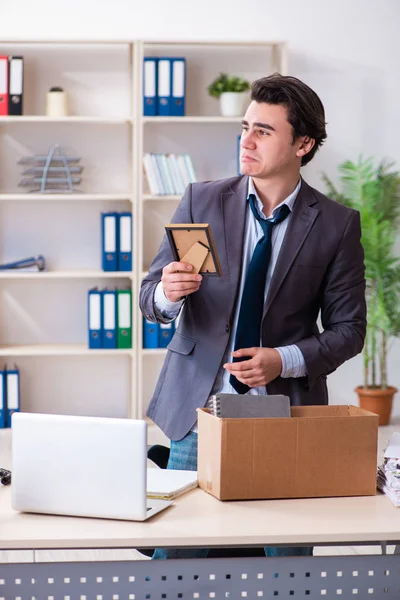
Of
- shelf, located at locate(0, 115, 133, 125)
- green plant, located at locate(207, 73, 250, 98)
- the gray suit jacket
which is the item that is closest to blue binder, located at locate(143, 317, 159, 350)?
shelf, located at locate(0, 115, 133, 125)

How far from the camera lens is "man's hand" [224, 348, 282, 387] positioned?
1935 millimetres

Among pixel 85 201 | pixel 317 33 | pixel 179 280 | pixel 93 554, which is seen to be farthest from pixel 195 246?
pixel 317 33

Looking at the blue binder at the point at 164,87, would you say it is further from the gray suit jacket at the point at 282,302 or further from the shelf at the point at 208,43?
the gray suit jacket at the point at 282,302

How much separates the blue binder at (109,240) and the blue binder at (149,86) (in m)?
0.63

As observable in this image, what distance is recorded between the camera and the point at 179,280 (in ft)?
6.26

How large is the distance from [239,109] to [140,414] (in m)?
1.88

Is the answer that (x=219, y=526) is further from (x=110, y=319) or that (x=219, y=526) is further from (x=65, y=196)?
(x=65, y=196)

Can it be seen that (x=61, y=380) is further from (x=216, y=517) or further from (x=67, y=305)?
(x=216, y=517)

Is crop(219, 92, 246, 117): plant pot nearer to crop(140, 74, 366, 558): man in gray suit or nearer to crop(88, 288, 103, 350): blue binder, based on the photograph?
crop(88, 288, 103, 350): blue binder

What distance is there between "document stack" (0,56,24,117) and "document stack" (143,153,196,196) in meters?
0.79

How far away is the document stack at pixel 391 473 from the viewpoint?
1.75m

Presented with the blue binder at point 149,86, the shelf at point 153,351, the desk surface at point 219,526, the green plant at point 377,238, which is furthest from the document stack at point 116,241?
the desk surface at point 219,526

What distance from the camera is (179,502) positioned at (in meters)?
1.72

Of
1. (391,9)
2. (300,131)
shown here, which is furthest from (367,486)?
(391,9)
